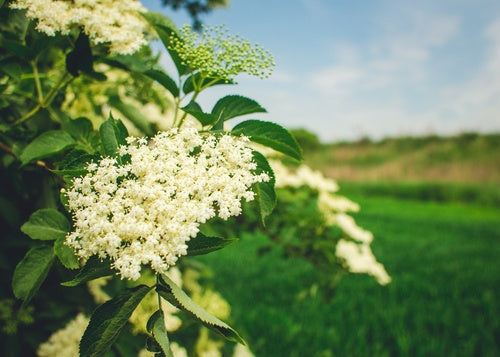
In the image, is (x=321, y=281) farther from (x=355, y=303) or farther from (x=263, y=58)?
(x=355, y=303)

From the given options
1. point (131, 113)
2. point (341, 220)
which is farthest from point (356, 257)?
point (131, 113)

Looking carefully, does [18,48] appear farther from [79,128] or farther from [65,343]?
[65,343]

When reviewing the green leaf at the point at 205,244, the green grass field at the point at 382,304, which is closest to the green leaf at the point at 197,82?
the green leaf at the point at 205,244

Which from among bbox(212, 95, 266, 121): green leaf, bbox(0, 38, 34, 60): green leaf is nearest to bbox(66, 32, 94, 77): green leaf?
bbox(0, 38, 34, 60): green leaf

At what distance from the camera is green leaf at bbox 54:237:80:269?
2.49ft

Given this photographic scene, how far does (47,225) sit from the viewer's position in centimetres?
84

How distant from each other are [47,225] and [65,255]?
4.3 inches

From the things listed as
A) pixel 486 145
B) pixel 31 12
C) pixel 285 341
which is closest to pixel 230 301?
pixel 285 341

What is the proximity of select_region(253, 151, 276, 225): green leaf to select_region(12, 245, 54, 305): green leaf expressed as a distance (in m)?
0.47

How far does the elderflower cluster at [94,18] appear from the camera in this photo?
0.94 meters

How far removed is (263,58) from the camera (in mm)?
875

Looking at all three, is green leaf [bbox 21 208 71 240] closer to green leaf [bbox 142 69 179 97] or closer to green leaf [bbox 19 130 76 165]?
green leaf [bbox 19 130 76 165]

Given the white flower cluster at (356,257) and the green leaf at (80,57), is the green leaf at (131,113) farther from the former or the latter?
the white flower cluster at (356,257)

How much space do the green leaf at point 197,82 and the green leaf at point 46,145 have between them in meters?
0.31
